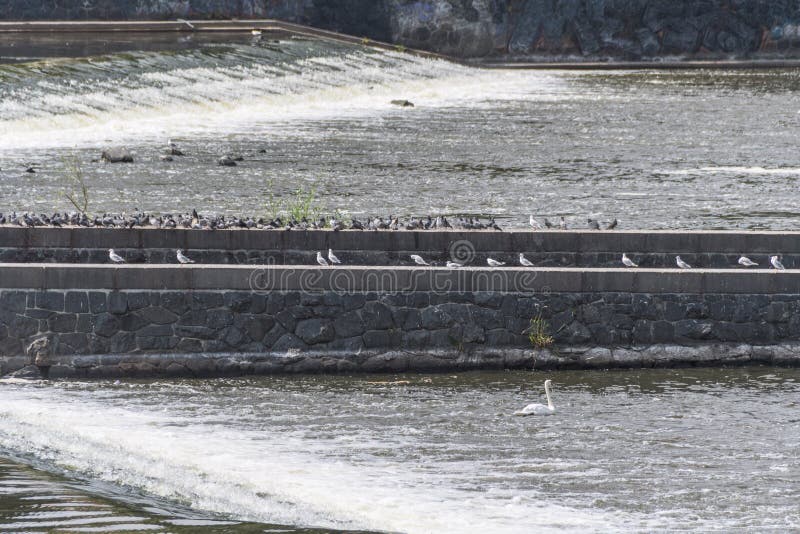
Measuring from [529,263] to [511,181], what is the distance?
14.9 metres

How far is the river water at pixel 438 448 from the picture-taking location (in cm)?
930

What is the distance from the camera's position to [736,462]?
34.4 ft

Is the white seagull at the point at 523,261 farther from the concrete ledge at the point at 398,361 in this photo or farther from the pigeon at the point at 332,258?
the pigeon at the point at 332,258

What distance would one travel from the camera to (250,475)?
998 centimetres

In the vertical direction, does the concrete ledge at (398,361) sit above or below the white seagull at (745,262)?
below

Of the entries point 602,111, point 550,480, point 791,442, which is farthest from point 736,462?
point 602,111

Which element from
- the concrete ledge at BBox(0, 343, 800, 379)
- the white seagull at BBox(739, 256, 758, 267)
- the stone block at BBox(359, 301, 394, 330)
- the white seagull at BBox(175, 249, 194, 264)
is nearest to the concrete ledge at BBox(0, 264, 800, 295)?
the stone block at BBox(359, 301, 394, 330)

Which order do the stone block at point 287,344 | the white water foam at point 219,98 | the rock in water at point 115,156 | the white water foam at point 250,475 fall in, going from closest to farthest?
the white water foam at point 250,475, the stone block at point 287,344, the rock in water at point 115,156, the white water foam at point 219,98

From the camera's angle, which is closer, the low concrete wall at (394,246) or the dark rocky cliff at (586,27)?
the low concrete wall at (394,246)

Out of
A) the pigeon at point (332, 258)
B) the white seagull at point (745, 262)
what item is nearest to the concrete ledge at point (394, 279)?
the pigeon at point (332, 258)

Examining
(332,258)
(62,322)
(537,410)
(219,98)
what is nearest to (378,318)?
(332,258)

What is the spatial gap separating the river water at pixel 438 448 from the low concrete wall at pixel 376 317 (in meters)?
0.32

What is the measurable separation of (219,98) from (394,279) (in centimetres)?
3165

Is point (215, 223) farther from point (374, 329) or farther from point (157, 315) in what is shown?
point (374, 329)
